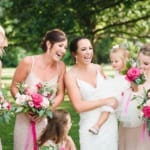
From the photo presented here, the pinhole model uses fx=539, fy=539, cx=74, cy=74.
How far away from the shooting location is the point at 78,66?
642 centimetres

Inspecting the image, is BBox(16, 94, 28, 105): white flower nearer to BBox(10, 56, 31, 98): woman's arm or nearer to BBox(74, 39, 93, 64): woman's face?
BBox(10, 56, 31, 98): woman's arm

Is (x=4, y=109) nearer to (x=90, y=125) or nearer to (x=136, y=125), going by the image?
(x=90, y=125)

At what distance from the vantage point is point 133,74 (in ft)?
20.1

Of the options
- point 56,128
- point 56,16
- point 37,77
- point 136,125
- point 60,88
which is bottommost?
point 136,125

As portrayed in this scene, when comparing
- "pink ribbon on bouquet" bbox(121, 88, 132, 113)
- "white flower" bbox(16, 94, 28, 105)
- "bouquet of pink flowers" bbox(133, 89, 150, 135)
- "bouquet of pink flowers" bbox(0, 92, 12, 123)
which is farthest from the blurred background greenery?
"bouquet of pink flowers" bbox(0, 92, 12, 123)

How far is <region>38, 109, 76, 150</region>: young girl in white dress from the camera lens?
5977 millimetres

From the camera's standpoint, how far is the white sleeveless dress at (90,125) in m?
6.32

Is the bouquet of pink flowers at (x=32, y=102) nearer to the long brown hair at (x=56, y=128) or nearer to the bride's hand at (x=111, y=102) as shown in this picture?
the long brown hair at (x=56, y=128)

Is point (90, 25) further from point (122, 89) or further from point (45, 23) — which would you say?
point (122, 89)

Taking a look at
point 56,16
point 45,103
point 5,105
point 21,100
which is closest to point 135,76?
point 45,103

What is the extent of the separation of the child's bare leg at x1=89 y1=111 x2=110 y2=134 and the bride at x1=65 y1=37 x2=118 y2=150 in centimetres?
6

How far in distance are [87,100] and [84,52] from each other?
0.57 metres

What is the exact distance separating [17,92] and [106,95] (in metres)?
1.05

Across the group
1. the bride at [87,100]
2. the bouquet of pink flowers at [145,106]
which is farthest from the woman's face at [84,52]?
the bouquet of pink flowers at [145,106]
